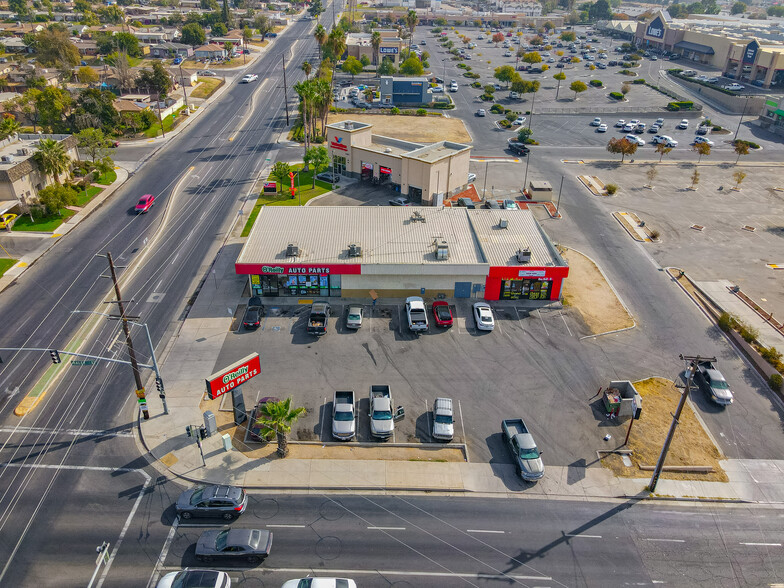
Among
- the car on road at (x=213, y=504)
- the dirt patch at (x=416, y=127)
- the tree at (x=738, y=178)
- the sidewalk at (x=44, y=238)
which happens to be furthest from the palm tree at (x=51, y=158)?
the tree at (x=738, y=178)

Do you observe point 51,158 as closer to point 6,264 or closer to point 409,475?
point 6,264

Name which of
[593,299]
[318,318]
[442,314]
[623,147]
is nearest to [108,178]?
[318,318]

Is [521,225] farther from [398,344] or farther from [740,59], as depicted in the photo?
[740,59]

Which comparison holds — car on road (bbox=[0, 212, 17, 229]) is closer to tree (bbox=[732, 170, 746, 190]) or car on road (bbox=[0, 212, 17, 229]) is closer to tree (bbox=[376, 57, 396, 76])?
tree (bbox=[732, 170, 746, 190])

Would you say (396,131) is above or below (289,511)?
above

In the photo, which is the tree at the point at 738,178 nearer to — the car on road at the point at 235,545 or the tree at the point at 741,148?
the tree at the point at 741,148

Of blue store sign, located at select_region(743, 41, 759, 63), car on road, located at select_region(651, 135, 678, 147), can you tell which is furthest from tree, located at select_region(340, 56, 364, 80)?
blue store sign, located at select_region(743, 41, 759, 63)

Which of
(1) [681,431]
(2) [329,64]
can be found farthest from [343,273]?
(2) [329,64]
